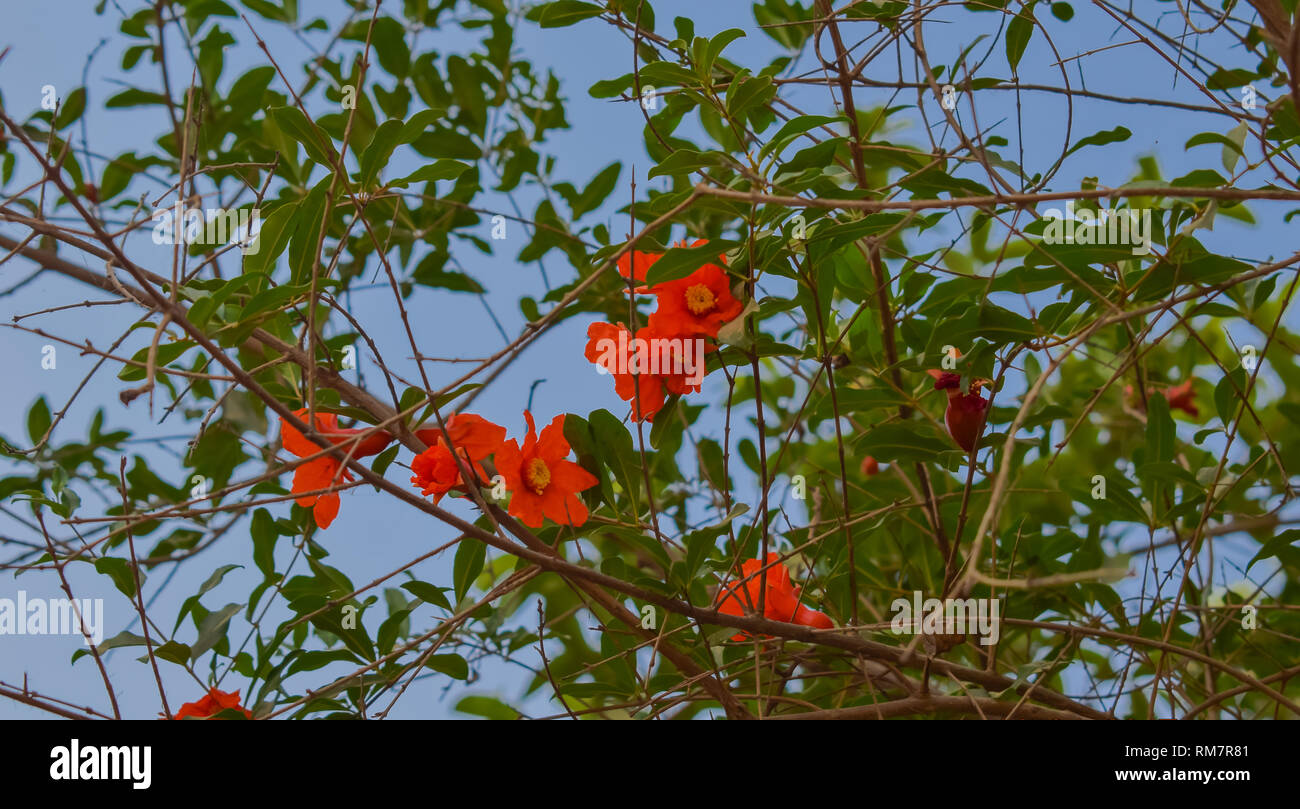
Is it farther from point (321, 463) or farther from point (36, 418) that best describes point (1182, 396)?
point (36, 418)

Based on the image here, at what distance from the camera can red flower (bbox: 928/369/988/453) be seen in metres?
1.02

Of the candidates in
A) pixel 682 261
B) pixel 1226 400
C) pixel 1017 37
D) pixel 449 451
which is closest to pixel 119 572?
pixel 449 451

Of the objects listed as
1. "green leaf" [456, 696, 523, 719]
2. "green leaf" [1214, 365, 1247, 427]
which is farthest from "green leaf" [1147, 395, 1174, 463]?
"green leaf" [456, 696, 523, 719]

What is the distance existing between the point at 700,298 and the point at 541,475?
0.22 meters

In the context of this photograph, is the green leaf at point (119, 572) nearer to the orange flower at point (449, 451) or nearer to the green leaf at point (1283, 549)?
the orange flower at point (449, 451)

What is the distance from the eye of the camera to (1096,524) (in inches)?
50.8

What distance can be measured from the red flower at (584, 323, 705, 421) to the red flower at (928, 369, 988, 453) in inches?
10.1

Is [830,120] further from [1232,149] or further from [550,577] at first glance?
[550,577]

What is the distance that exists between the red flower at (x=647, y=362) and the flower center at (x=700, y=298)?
0.10 feet

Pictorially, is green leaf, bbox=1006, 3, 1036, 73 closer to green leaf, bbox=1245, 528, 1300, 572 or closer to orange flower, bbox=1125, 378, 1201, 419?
green leaf, bbox=1245, 528, 1300, 572

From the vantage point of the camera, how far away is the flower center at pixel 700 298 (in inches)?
37.7

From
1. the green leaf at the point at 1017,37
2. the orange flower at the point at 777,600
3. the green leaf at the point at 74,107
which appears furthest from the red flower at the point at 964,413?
the green leaf at the point at 74,107
